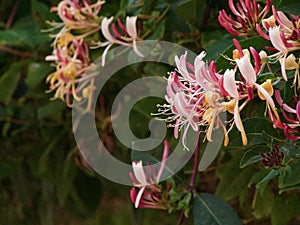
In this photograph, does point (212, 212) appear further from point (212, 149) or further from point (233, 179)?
point (233, 179)

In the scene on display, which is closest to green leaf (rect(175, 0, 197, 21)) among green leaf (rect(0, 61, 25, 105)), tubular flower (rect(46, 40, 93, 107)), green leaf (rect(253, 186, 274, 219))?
tubular flower (rect(46, 40, 93, 107))

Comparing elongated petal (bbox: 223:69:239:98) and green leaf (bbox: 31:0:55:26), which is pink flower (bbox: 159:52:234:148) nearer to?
elongated petal (bbox: 223:69:239:98)

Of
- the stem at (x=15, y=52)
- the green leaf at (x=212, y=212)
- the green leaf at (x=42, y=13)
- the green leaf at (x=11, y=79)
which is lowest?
the green leaf at (x=11, y=79)

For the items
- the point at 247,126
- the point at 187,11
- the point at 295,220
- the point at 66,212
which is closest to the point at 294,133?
the point at 247,126

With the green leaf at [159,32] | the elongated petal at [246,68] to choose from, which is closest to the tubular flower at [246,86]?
the elongated petal at [246,68]

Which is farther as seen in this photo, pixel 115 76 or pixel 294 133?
pixel 115 76

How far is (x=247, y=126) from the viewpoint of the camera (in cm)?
58

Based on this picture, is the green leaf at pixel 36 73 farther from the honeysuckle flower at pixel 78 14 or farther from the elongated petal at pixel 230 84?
the elongated petal at pixel 230 84

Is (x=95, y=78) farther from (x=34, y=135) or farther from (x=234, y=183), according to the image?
(x=34, y=135)

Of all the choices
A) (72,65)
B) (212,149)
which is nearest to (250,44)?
(212,149)

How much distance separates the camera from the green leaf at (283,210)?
30.5 inches

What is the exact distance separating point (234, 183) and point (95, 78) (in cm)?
22

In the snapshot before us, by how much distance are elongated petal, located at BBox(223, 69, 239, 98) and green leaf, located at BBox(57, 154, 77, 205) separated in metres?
0.67

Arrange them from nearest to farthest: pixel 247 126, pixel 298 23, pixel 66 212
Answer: pixel 298 23 < pixel 247 126 < pixel 66 212
